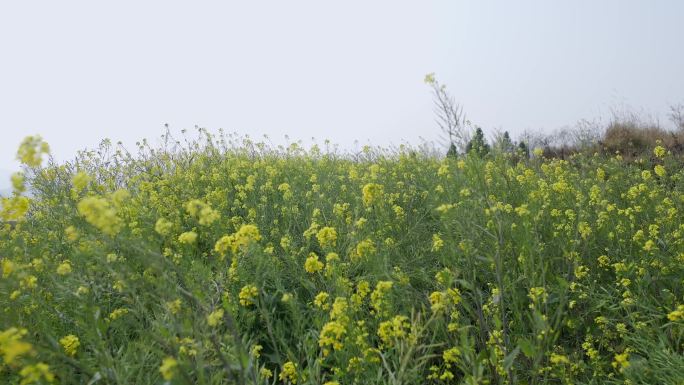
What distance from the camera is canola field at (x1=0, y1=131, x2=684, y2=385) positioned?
5.15 ft

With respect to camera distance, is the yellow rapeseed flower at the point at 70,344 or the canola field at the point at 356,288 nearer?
the canola field at the point at 356,288

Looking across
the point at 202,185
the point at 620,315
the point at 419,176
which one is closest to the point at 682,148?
the point at 419,176

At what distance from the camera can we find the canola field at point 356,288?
5.15 ft

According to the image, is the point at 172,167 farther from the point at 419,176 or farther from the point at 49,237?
the point at 419,176

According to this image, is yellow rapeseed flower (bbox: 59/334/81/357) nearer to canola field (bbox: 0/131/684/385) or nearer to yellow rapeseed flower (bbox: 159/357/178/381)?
canola field (bbox: 0/131/684/385)

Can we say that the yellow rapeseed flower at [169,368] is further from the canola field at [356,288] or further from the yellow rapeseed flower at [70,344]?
the yellow rapeseed flower at [70,344]

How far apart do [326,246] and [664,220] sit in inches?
91.0

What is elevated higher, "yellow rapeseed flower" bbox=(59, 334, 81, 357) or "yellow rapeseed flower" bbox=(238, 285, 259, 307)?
"yellow rapeseed flower" bbox=(238, 285, 259, 307)

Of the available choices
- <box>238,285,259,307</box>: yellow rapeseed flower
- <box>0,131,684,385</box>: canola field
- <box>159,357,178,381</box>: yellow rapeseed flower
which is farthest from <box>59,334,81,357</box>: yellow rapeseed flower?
<box>159,357,178,381</box>: yellow rapeseed flower

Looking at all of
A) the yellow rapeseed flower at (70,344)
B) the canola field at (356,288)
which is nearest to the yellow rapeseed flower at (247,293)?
the canola field at (356,288)

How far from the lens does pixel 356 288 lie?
2.82 m

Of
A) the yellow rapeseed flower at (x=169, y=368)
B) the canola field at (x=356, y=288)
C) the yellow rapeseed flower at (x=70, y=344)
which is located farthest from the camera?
the yellow rapeseed flower at (x=70, y=344)

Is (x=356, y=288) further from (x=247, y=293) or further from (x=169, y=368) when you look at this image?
(x=169, y=368)

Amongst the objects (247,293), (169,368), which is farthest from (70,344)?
(169,368)
